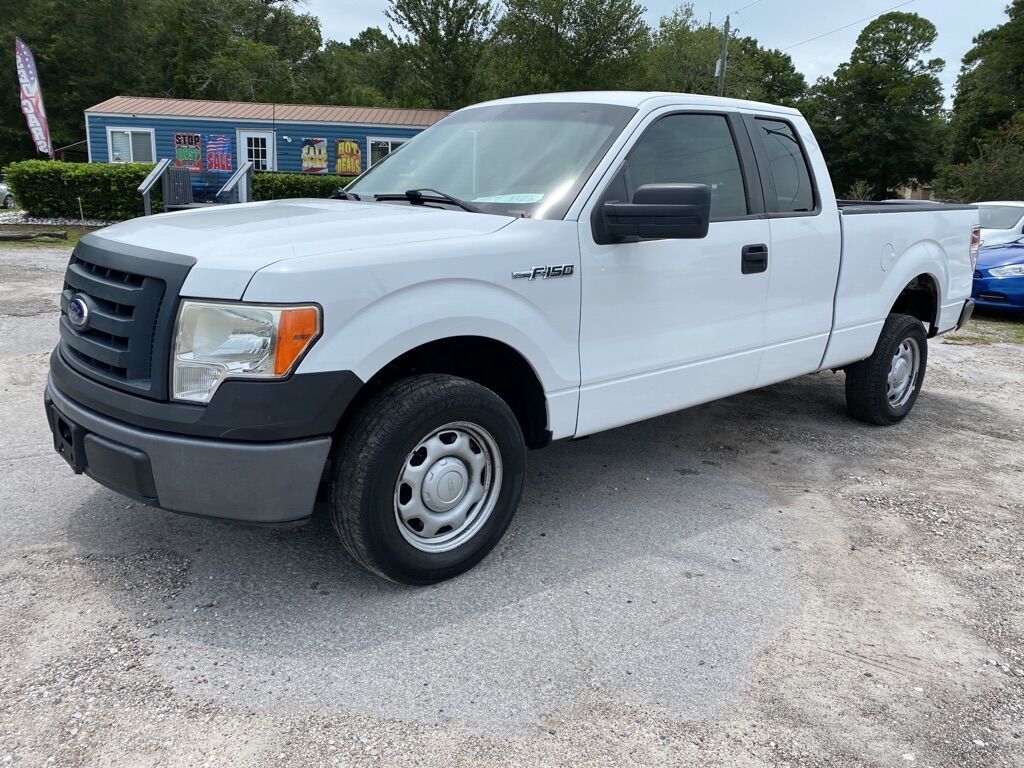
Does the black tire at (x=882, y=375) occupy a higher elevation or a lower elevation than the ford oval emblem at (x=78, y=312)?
lower

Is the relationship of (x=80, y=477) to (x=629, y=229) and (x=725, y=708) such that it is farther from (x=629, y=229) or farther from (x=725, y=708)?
(x=725, y=708)

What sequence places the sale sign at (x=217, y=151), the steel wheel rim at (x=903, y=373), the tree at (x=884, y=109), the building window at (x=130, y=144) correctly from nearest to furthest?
the steel wheel rim at (x=903, y=373)
the sale sign at (x=217, y=151)
the building window at (x=130, y=144)
the tree at (x=884, y=109)

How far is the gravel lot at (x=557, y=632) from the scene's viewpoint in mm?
2418

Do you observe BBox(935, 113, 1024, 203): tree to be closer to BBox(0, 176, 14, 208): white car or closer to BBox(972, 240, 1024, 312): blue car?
BBox(972, 240, 1024, 312): blue car

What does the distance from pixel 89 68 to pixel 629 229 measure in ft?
163

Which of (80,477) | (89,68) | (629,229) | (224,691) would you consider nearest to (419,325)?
(629,229)

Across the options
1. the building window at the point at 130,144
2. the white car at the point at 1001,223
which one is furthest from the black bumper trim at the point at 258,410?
the building window at the point at 130,144

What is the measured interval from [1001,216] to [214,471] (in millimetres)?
13611

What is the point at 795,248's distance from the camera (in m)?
4.44

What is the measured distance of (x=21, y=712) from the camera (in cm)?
242

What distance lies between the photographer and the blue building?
24.2m

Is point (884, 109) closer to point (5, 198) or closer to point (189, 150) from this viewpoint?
point (189, 150)

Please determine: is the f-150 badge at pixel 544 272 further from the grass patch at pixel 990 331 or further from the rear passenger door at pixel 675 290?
the grass patch at pixel 990 331

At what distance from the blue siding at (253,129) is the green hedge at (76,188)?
4660 mm
